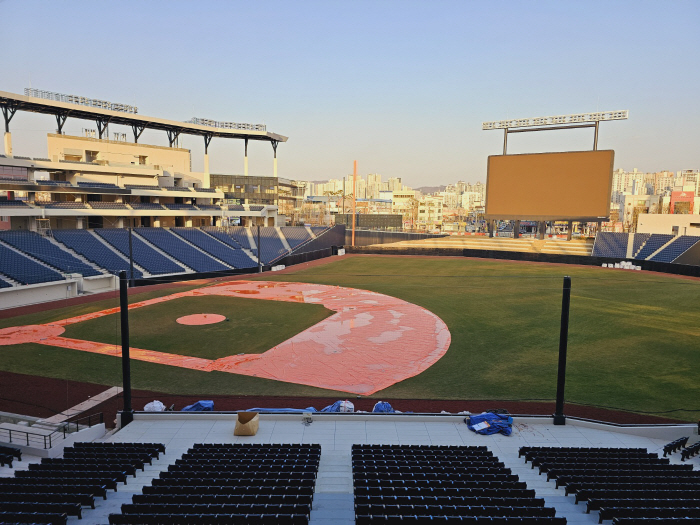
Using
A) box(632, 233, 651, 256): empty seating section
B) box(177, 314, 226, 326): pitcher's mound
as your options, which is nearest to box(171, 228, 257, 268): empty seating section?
box(177, 314, 226, 326): pitcher's mound

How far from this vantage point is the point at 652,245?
53750mm

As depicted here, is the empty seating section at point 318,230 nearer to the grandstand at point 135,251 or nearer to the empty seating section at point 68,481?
the grandstand at point 135,251

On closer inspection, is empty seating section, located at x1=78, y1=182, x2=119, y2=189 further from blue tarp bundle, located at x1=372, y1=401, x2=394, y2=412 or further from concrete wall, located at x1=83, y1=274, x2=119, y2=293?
blue tarp bundle, located at x1=372, y1=401, x2=394, y2=412

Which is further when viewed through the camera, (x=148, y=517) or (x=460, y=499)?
(x=460, y=499)

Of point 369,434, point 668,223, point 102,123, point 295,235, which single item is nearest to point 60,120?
point 102,123

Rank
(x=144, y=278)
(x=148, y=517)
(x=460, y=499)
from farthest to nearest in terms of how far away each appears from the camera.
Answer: (x=144, y=278) → (x=460, y=499) → (x=148, y=517)

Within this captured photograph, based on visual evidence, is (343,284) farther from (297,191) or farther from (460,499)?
(297,191)

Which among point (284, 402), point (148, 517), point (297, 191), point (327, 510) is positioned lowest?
point (284, 402)

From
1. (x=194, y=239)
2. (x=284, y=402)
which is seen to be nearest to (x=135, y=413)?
(x=284, y=402)

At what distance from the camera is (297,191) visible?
4082 inches

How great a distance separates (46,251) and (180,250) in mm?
12858

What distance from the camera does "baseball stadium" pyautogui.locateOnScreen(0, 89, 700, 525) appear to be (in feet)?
25.5

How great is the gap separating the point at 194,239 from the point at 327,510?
4909cm

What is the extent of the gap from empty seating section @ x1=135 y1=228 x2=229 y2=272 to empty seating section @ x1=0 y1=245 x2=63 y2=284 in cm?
1301
